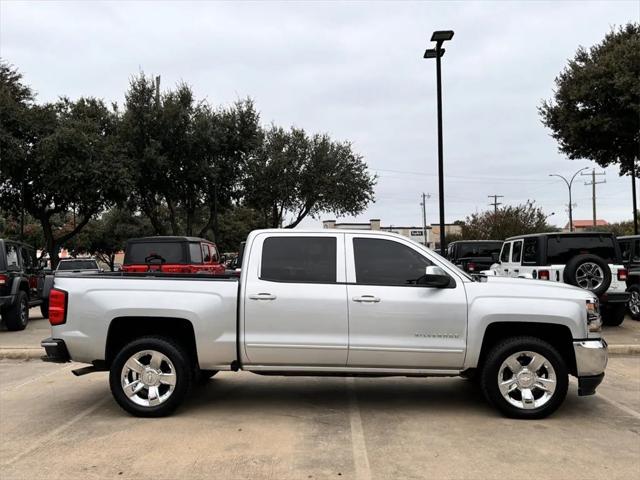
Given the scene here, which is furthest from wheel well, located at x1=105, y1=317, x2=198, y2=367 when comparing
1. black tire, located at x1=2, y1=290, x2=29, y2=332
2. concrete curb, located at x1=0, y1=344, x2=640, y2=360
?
black tire, located at x1=2, y1=290, x2=29, y2=332

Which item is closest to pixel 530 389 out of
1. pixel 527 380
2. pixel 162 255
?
pixel 527 380

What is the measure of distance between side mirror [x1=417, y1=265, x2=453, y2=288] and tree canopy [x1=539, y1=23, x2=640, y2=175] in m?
13.8

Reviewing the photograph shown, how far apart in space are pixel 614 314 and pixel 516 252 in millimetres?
2226

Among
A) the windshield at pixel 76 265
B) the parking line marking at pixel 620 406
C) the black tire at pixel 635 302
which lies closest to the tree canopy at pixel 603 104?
the black tire at pixel 635 302

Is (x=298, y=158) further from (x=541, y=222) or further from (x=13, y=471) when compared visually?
(x=13, y=471)

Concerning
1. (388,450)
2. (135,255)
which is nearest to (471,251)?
(135,255)

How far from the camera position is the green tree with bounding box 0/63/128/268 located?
78.8ft

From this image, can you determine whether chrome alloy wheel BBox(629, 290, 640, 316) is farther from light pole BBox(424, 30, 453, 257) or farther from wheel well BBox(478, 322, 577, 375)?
Answer: wheel well BBox(478, 322, 577, 375)

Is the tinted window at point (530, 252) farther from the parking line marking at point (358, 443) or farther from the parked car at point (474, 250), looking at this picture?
the parked car at point (474, 250)

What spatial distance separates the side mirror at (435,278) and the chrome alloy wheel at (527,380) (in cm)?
94

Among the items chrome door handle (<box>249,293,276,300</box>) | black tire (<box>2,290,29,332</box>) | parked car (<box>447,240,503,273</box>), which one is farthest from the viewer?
parked car (<box>447,240,503,273</box>)

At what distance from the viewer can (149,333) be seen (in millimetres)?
5852

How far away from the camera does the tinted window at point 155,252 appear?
12961 mm

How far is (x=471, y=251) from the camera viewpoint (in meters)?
19.6
